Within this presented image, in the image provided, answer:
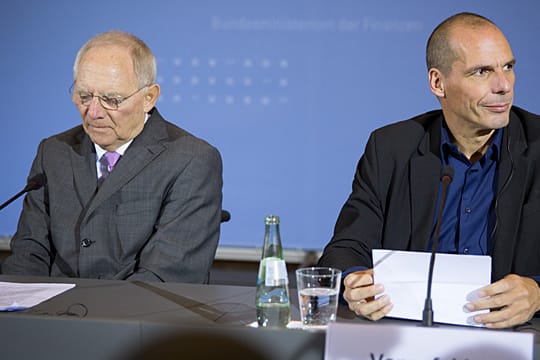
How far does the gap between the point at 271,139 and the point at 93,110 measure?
2.17 meters

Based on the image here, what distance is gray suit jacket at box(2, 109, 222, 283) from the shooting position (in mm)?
2387

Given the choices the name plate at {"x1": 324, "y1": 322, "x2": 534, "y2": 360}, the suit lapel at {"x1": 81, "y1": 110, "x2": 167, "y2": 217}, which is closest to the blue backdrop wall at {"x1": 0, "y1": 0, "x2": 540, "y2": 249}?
the suit lapel at {"x1": 81, "y1": 110, "x2": 167, "y2": 217}

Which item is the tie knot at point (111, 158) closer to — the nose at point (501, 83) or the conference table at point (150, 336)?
the conference table at point (150, 336)

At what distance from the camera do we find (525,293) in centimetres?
170

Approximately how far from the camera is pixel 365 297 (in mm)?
1741

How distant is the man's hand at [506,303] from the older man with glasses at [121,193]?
3.34 ft

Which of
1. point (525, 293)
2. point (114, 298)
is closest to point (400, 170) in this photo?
point (525, 293)

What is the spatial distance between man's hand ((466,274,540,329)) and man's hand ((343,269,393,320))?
194mm

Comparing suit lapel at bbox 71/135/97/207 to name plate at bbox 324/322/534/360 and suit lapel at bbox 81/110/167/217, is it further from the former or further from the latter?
name plate at bbox 324/322/534/360

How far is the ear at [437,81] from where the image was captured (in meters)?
→ 2.41

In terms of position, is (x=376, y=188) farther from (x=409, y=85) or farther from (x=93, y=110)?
(x=409, y=85)

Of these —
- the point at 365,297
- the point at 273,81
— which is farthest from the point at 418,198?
the point at 273,81

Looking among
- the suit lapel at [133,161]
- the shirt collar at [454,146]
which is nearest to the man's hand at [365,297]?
the shirt collar at [454,146]

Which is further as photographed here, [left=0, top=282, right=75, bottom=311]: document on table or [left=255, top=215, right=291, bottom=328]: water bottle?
[left=0, top=282, right=75, bottom=311]: document on table
